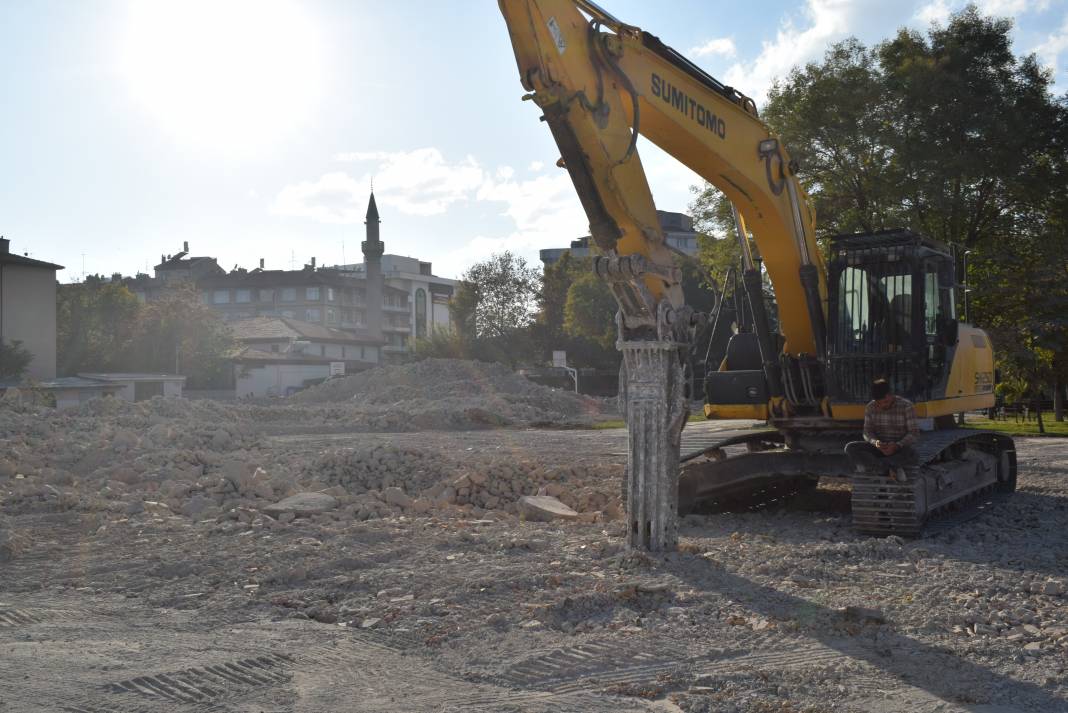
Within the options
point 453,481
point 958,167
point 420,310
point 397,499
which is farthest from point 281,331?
point 397,499

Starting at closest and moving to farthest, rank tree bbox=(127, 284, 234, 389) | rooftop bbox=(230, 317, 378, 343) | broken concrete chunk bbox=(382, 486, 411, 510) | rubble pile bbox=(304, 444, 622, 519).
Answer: broken concrete chunk bbox=(382, 486, 411, 510)
rubble pile bbox=(304, 444, 622, 519)
tree bbox=(127, 284, 234, 389)
rooftop bbox=(230, 317, 378, 343)

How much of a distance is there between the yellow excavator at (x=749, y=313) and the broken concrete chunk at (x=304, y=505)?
3597mm

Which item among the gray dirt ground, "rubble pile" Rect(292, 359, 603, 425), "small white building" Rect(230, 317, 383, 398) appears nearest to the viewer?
the gray dirt ground

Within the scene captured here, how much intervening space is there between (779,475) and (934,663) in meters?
5.46

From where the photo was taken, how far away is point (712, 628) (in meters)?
6.37

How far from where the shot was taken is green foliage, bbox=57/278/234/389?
188ft

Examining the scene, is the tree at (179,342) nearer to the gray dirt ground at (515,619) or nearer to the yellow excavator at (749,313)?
the gray dirt ground at (515,619)

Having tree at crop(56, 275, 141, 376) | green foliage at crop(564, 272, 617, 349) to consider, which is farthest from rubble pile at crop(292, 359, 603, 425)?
tree at crop(56, 275, 141, 376)

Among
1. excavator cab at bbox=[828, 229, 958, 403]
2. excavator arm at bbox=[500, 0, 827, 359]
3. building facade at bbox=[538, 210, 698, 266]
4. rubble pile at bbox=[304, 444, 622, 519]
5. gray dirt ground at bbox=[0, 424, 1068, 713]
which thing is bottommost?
gray dirt ground at bbox=[0, 424, 1068, 713]

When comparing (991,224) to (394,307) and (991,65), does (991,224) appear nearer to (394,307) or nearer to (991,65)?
(991,65)

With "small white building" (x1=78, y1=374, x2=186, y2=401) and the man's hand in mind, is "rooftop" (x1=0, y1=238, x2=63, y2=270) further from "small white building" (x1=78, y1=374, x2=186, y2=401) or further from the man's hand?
the man's hand

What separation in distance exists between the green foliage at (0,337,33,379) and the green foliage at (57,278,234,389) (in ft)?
43.9

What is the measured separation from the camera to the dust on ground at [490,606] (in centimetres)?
531

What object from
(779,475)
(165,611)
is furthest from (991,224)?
(165,611)
